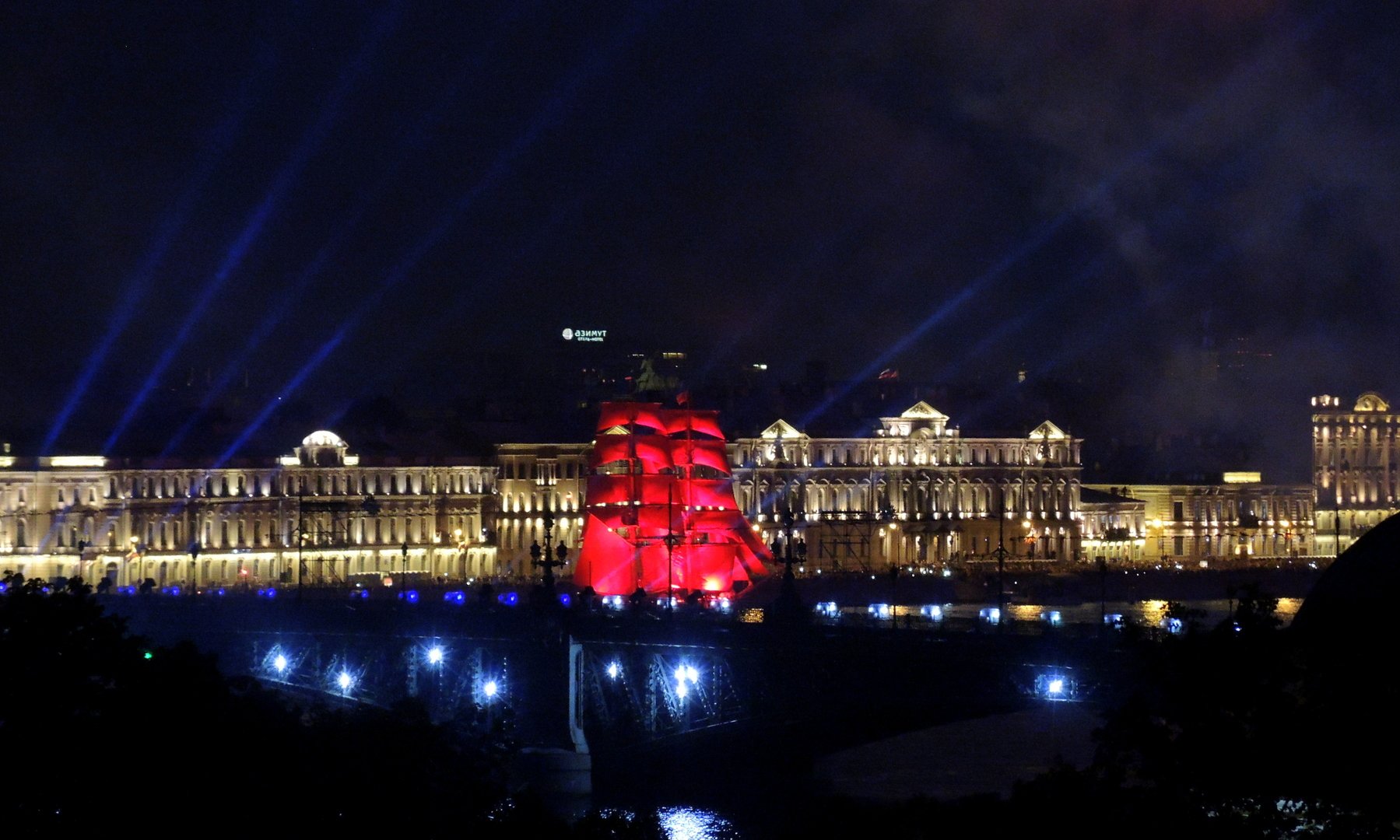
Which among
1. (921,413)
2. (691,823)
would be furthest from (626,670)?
(921,413)

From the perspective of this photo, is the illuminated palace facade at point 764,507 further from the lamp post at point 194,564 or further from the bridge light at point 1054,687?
the bridge light at point 1054,687

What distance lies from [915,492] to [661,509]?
19836mm

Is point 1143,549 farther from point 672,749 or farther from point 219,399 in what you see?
point 672,749

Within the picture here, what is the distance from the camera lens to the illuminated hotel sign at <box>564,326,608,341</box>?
156m

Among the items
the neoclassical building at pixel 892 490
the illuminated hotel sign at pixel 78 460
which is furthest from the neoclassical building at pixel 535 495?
the illuminated hotel sign at pixel 78 460

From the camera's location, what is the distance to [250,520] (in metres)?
107

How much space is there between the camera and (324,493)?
110 m

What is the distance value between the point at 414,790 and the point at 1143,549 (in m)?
92.4

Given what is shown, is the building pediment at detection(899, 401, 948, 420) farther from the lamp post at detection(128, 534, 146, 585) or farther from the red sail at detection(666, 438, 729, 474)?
the lamp post at detection(128, 534, 146, 585)

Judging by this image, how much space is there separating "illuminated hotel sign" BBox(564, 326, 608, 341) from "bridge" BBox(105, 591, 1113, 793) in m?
85.8

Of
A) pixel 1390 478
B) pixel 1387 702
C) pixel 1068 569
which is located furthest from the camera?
pixel 1390 478

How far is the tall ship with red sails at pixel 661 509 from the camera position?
336ft

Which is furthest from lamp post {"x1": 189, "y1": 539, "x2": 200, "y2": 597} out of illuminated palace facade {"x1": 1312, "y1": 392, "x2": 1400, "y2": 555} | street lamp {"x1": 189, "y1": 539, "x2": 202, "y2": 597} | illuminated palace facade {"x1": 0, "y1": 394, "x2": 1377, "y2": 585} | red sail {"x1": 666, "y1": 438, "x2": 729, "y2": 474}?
illuminated palace facade {"x1": 1312, "y1": 392, "x2": 1400, "y2": 555}

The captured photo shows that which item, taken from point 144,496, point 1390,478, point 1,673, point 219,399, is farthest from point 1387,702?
point 1390,478
